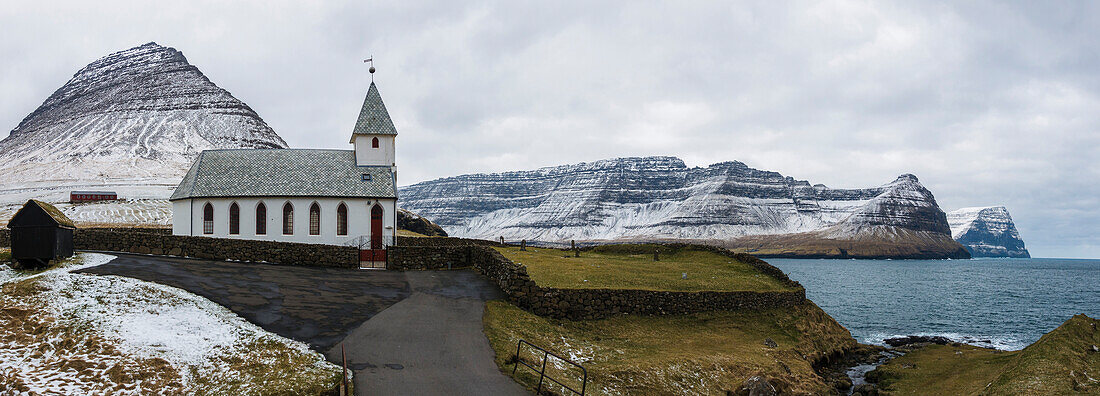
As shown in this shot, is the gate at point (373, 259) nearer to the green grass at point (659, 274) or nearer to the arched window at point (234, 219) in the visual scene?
the green grass at point (659, 274)

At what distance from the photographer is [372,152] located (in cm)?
5362

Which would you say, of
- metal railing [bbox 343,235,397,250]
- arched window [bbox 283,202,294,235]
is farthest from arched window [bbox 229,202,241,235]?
metal railing [bbox 343,235,397,250]

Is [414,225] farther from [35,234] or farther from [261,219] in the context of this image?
[35,234]

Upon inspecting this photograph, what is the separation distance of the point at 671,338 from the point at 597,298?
3.78 metres

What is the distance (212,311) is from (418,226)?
269 feet

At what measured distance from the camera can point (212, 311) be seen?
22.0 metres

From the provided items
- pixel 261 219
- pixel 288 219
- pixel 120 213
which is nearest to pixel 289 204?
pixel 288 219

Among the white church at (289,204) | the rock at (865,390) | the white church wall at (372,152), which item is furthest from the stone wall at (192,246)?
the rock at (865,390)

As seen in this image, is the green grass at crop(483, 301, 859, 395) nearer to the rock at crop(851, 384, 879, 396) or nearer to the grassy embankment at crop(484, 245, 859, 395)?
the grassy embankment at crop(484, 245, 859, 395)

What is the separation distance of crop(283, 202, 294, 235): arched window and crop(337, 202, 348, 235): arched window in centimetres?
355

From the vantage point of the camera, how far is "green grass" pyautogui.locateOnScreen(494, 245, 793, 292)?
3269cm

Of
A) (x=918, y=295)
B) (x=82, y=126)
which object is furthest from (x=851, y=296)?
(x=82, y=126)

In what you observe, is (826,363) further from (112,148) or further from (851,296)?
(112,148)

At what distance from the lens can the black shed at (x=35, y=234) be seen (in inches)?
936
